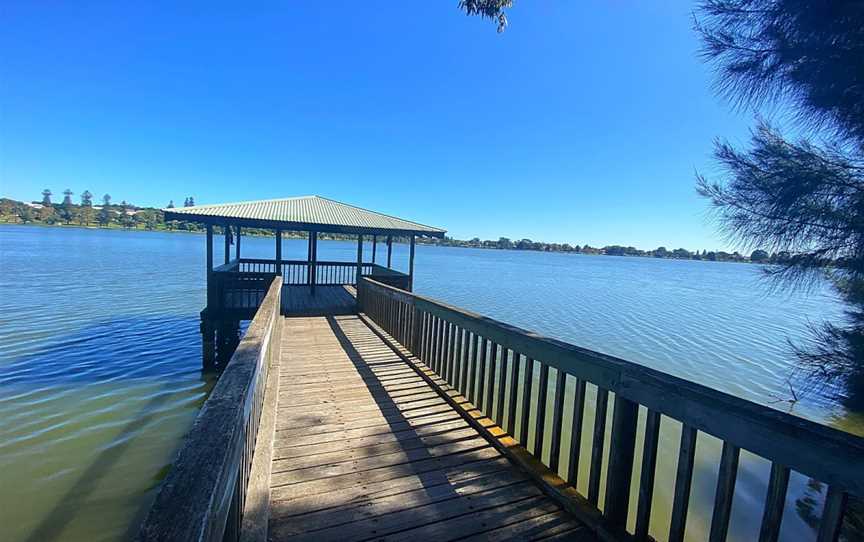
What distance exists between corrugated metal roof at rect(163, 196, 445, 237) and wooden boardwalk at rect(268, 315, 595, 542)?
7.00 m

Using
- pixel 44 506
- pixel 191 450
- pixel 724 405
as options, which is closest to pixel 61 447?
pixel 44 506

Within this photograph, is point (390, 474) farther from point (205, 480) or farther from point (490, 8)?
point (490, 8)

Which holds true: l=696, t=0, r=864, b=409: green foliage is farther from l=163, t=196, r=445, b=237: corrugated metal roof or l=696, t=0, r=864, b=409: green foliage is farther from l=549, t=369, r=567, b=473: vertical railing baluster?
l=163, t=196, r=445, b=237: corrugated metal roof

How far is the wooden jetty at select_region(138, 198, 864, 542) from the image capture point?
1.27 meters

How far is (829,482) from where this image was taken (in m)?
1.28

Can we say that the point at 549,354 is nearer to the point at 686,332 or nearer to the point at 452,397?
the point at 452,397

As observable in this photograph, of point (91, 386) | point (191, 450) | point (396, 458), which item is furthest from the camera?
point (91, 386)

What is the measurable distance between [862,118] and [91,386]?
460 inches

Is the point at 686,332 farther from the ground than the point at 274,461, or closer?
closer

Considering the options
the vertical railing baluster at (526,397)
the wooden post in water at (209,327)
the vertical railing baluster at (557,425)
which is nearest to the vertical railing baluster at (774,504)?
the vertical railing baluster at (557,425)

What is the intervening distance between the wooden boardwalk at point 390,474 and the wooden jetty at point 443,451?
0.04 feet

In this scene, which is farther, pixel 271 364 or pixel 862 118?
pixel 271 364

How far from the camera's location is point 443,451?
2.96 meters

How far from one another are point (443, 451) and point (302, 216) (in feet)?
31.2
